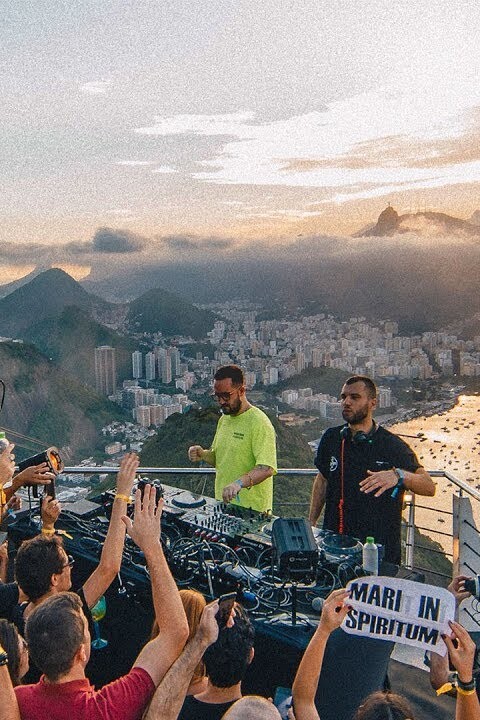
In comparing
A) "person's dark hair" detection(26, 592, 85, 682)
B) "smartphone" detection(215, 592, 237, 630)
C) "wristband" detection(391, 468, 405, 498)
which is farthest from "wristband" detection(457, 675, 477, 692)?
"wristband" detection(391, 468, 405, 498)

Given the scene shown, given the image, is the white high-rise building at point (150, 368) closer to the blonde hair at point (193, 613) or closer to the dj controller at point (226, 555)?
the dj controller at point (226, 555)

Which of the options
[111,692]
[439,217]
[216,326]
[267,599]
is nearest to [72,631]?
[111,692]

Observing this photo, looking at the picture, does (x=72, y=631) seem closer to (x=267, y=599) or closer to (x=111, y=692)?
(x=111, y=692)

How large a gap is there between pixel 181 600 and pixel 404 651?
2107mm

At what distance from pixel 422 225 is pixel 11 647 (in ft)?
94.0

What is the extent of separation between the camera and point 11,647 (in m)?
1.67

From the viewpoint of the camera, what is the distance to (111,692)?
1.52 meters

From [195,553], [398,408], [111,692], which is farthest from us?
[398,408]

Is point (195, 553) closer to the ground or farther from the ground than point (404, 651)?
farther from the ground

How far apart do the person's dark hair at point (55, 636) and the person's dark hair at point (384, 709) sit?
0.73 meters

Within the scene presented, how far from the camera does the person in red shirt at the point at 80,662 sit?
1485 mm

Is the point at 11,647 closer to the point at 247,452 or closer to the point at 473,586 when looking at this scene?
the point at 473,586

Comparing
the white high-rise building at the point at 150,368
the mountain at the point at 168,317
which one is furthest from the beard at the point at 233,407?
the mountain at the point at 168,317

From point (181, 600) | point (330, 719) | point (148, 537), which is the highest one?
point (148, 537)
